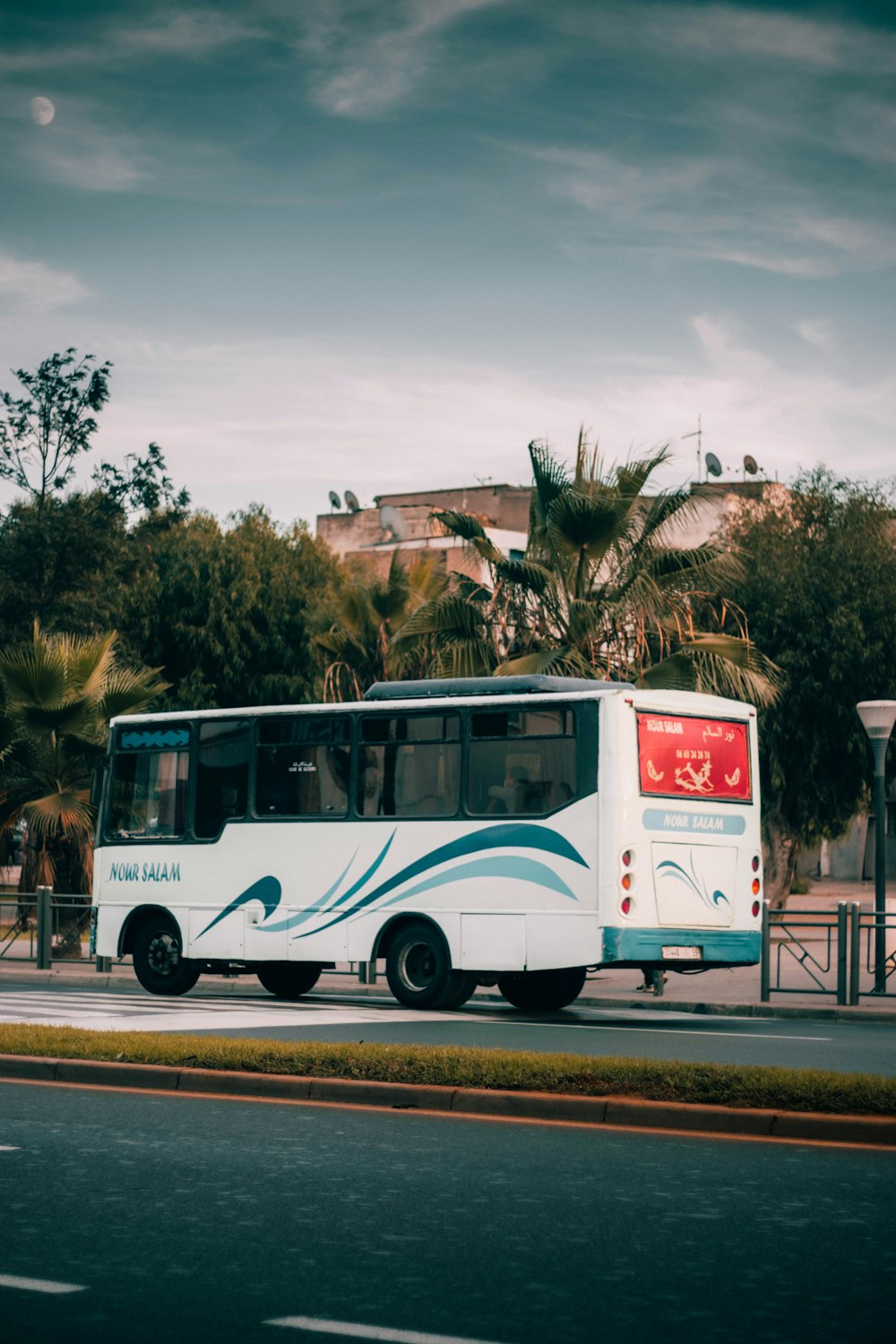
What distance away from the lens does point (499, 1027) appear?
56.4 feet

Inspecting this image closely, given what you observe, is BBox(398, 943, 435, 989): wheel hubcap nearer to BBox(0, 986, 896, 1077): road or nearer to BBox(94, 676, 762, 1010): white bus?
BBox(94, 676, 762, 1010): white bus

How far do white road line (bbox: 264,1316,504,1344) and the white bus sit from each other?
12347mm

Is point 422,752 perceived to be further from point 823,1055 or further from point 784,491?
point 784,491

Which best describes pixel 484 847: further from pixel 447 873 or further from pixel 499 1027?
pixel 499 1027

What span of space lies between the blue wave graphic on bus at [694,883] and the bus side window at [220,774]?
5162 mm

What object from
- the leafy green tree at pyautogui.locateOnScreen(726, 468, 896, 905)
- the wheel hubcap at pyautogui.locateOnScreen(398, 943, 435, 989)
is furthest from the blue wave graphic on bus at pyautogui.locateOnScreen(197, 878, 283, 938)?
the leafy green tree at pyautogui.locateOnScreen(726, 468, 896, 905)

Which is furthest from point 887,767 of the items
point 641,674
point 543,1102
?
point 543,1102

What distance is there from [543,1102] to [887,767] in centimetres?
3384

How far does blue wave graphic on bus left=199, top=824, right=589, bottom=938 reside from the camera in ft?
61.0

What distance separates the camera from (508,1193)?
821 cm

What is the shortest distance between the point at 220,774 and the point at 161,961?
2292mm

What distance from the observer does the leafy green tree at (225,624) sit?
51.7 meters

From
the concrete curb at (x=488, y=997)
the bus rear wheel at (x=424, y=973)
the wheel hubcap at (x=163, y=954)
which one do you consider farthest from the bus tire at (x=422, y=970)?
the wheel hubcap at (x=163, y=954)

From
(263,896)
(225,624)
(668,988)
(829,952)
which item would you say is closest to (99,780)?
(263,896)
